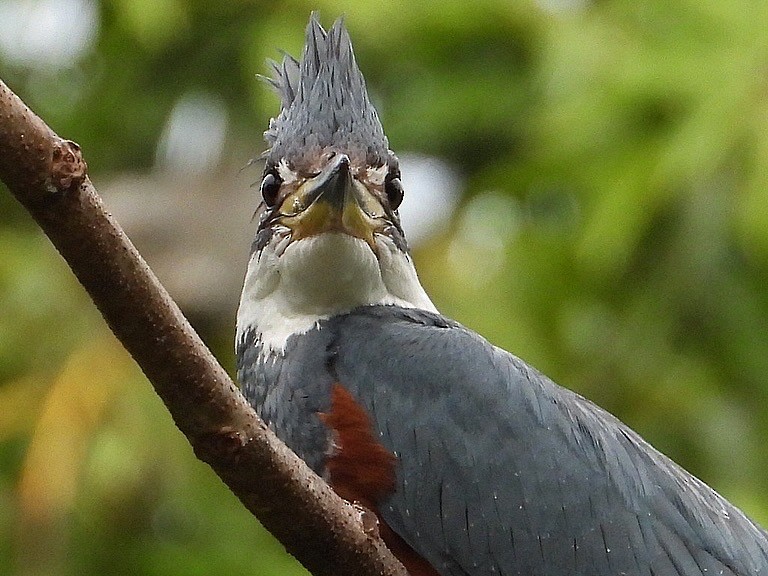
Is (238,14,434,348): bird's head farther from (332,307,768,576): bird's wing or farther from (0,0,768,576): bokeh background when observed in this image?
(0,0,768,576): bokeh background

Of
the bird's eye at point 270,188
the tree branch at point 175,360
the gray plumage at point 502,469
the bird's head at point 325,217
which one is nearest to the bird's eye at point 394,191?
the bird's head at point 325,217

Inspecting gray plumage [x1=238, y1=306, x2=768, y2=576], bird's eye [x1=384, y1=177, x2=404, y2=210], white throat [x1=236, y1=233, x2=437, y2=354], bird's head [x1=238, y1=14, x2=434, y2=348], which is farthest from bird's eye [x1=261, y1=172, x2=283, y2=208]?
gray plumage [x1=238, y1=306, x2=768, y2=576]

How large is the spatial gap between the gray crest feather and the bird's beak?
158mm

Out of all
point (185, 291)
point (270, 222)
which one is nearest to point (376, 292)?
point (270, 222)

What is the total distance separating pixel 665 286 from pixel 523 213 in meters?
0.91

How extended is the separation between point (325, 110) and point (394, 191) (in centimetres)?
36

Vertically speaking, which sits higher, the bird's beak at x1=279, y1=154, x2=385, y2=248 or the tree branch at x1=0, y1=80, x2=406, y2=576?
the bird's beak at x1=279, y1=154, x2=385, y2=248

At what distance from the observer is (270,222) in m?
4.43

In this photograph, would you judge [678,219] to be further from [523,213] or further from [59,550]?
[59,550]

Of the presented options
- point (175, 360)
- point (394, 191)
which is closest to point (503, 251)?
point (394, 191)

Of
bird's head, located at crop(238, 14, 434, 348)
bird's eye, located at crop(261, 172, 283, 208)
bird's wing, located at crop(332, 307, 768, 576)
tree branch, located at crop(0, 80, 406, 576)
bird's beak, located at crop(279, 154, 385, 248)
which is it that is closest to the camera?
tree branch, located at crop(0, 80, 406, 576)

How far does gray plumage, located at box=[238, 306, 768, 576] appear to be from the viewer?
3912 millimetres

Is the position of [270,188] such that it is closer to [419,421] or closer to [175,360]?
[419,421]

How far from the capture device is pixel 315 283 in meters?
4.37
